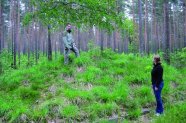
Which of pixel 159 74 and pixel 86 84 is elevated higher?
pixel 159 74

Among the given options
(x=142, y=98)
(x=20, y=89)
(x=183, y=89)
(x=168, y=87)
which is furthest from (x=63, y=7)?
(x=183, y=89)

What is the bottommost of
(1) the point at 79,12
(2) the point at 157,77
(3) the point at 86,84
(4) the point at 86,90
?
(4) the point at 86,90

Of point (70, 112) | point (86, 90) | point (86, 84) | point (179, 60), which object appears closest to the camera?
point (70, 112)

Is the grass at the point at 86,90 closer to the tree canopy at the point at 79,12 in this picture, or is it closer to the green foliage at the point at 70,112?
the green foliage at the point at 70,112

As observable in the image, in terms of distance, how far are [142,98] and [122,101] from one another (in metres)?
0.94

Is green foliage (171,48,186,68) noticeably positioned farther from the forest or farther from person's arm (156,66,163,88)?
person's arm (156,66,163,88)

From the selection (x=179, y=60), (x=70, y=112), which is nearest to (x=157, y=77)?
(x=70, y=112)

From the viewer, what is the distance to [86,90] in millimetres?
10945

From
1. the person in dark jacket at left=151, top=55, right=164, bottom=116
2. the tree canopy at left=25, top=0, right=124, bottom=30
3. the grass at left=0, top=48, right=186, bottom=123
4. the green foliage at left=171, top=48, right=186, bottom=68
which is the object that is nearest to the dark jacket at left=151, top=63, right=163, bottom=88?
the person in dark jacket at left=151, top=55, right=164, bottom=116

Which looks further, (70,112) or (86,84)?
(86,84)

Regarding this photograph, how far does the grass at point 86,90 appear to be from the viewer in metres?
9.33

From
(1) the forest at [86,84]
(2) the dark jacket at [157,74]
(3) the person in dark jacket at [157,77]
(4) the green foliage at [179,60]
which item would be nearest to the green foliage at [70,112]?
(1) the forest at [86,84]

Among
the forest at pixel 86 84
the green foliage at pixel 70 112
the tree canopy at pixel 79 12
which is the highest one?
the tree canopy at pixel 79 12

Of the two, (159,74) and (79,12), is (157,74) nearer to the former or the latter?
(159,74)
